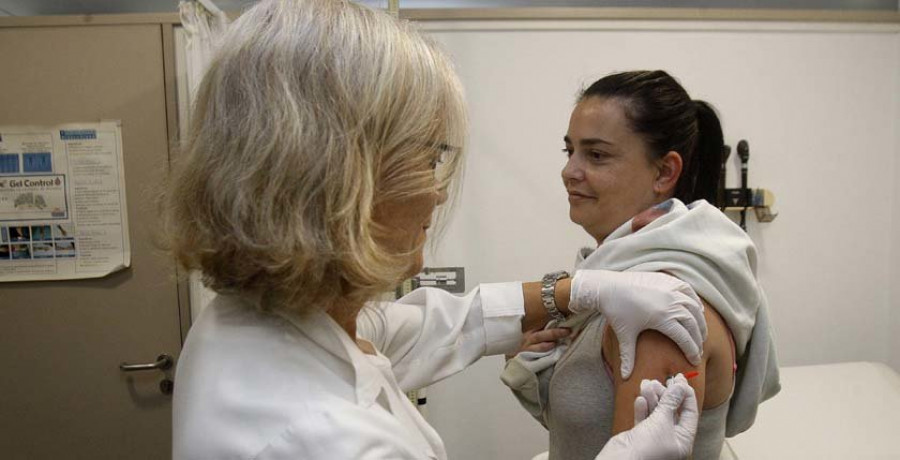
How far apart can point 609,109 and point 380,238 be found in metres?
0.58

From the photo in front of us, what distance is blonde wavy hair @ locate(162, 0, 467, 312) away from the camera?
1.73 ft

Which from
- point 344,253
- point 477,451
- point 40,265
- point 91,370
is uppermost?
point 344,253

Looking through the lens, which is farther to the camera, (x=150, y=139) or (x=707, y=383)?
(x=150, y=139)

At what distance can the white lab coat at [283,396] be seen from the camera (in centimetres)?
49

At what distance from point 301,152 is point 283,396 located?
9.7 inches

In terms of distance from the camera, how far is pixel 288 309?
58cm

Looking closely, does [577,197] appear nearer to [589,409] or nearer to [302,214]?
[589,409]

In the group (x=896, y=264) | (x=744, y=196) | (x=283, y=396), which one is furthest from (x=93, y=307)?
(x=896, y=264)

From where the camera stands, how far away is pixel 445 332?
102 cm

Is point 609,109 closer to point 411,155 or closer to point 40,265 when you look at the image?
point 411,155

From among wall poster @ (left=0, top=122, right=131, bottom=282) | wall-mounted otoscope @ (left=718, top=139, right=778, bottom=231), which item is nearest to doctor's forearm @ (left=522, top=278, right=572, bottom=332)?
wall-mounted otoscope @ (left=718, top=139, right=778, bottom=231)

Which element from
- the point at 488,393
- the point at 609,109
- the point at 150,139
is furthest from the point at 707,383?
the point at 150,139

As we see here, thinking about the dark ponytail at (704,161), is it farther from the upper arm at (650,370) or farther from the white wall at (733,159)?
the white wall at (733,159)

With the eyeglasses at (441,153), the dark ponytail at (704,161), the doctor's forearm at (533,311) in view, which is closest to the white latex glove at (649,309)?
the doctor's forearm at (533,311)
